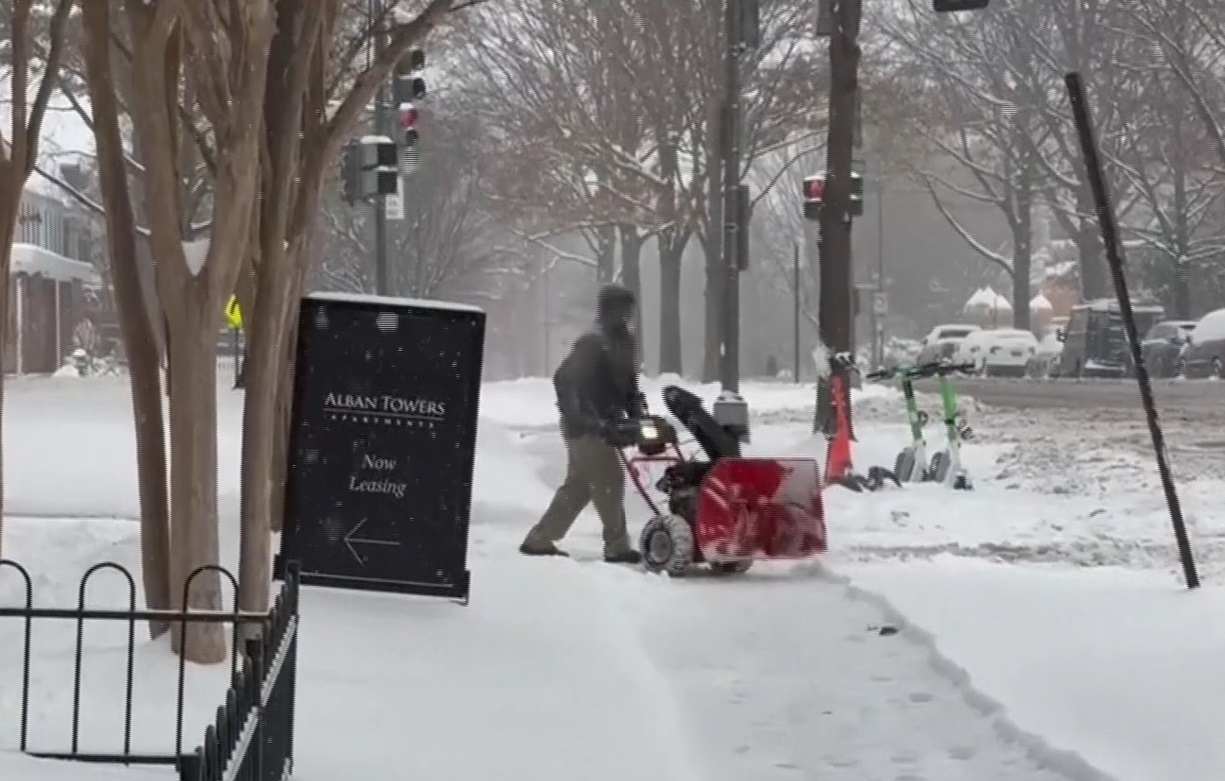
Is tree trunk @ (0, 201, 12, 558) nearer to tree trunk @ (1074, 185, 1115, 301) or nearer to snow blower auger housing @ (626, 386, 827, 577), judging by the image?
snow blower auger housing @ (626, 386, 827, 577)

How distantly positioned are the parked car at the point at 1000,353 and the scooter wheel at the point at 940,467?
3264cm

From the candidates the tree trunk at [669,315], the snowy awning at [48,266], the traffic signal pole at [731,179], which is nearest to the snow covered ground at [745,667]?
the traffic signal pole at [731,179]

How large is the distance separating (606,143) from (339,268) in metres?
16.0

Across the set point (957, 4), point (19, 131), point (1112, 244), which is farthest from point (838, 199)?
point (19, 131)

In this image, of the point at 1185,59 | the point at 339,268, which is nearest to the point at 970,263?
the point at 339,268

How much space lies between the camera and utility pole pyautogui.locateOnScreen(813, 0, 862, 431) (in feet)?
66.7

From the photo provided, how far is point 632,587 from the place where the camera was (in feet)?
37.0

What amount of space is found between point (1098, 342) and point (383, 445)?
36.7m

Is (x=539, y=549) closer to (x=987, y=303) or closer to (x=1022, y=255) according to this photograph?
(x=1022, y=255)

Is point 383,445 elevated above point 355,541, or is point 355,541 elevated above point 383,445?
point 383,445

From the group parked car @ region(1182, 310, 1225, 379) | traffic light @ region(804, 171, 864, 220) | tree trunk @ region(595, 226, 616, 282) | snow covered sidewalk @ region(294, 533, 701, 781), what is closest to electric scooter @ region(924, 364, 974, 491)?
traffic light @ region(804, 171, 864, 220)

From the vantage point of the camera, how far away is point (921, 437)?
54.6 feet

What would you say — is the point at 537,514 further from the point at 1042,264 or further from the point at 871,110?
the point at 1042,264

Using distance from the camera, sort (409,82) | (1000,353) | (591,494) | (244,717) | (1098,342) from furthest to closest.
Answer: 1. (1000,353)
2. (1098,342)
3. (409,82)
4. (591,494)
5. (244,717)
